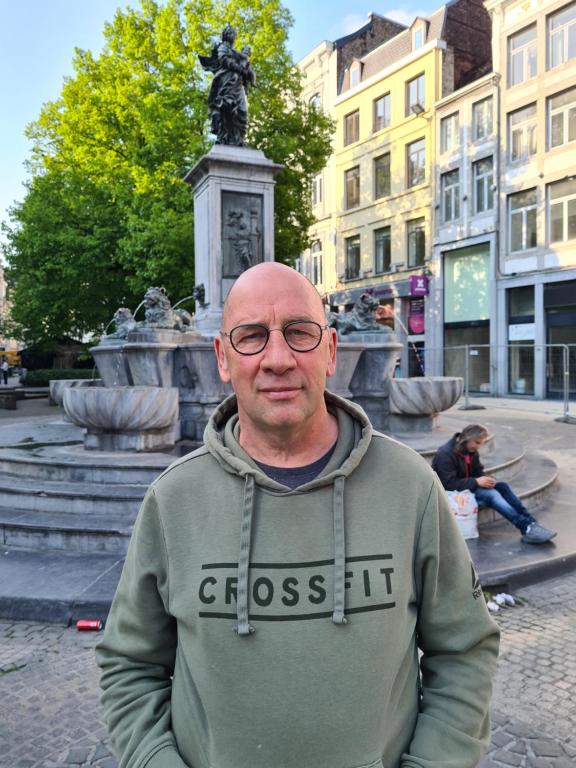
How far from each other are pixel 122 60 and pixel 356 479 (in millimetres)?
23790

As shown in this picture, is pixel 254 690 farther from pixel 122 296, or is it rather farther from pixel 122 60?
pixel 122 60

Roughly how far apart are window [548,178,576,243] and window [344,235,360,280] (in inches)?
480

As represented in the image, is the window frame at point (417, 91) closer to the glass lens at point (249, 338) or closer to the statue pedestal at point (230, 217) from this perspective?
the statue pedestal at point (230, 217)

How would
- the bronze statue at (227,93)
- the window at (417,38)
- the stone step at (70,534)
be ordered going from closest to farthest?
1. the stone step at (70,534)
2. the bronze statue at (227,93)
3. the window at (417,38)

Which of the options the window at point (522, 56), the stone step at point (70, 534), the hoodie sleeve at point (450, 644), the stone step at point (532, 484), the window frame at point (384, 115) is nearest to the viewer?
the hoodie sleeve at point (450, 644)

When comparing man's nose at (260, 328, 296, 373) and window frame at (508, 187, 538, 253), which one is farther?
window frame at (508, 187, 538, 253)

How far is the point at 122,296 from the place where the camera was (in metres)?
22.0

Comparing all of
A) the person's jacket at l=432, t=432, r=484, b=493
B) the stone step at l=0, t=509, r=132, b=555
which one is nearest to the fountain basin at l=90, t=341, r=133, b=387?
the stone step at l=0, t=509, r=132, b=555

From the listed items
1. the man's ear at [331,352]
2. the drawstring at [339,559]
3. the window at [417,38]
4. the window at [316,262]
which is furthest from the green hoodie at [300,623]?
the window at [316,262]

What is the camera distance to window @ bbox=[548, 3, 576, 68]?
22.2 m

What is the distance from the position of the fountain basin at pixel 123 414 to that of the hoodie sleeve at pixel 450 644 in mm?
6179

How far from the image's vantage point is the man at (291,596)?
4.26 ft

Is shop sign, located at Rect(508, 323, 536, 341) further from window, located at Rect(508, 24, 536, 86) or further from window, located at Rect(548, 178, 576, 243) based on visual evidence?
window, located at Rect(508, 24, 536, 86)

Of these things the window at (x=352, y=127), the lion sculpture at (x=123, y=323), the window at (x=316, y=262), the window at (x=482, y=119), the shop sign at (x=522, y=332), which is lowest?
the lion sculpture at (x=123, y=323)
